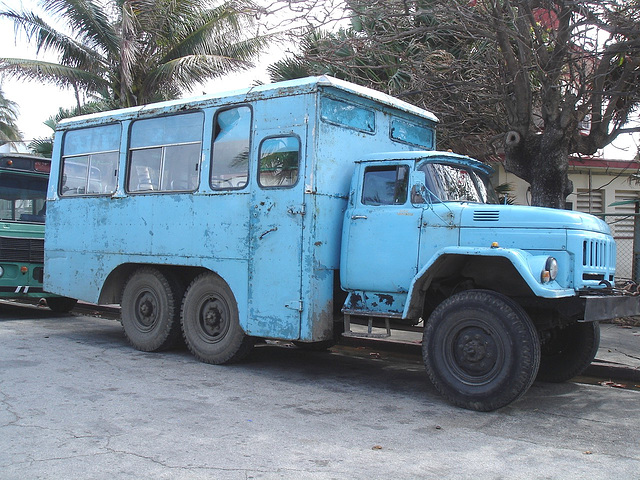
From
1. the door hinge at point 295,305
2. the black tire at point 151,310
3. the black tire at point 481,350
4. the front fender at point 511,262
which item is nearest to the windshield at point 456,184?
the front fender at point 511,262

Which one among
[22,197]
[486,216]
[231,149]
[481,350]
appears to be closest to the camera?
[481,350]

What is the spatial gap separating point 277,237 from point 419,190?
1.71m

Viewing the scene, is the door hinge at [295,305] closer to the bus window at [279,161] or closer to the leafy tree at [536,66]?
the bus window at [279,161]

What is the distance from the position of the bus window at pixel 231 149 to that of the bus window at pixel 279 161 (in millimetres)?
291

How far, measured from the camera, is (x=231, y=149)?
7832mm

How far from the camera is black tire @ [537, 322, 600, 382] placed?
7.12m

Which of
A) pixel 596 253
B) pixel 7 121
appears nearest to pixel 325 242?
pixel 596 253

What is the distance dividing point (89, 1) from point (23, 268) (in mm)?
9745

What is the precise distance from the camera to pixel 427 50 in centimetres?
1192

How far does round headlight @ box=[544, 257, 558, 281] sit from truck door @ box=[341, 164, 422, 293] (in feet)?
4.24

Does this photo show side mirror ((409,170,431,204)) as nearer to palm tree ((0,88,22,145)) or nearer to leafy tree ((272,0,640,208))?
leafy tree ((272,0,640,208))

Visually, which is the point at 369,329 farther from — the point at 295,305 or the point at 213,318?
the point at 213,318

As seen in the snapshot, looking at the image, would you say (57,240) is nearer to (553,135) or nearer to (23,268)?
(23,268)

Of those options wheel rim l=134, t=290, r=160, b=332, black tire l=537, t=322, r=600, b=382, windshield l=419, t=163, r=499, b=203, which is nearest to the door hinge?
windshield l=419, t=163, r=499, b=203
